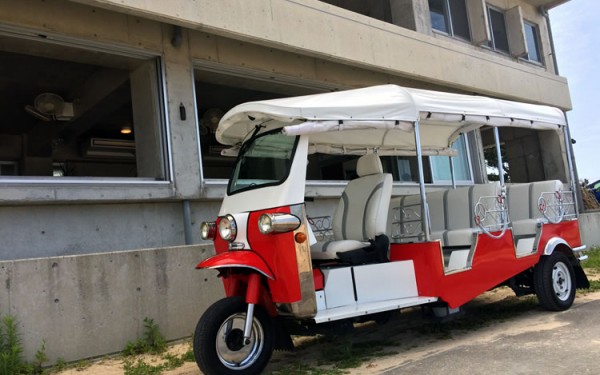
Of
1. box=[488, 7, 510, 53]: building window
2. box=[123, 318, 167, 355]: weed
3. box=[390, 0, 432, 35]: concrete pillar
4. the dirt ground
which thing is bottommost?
the dirt ground

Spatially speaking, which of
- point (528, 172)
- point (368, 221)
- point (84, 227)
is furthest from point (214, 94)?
point (528, 172)

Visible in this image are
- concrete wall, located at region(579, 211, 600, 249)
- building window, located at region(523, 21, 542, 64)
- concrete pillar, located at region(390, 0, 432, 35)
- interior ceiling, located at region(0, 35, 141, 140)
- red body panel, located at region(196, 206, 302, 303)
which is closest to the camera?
red body panel, located at region(196, 206, 302, 303)

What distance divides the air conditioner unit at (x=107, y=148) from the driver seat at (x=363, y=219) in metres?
8.80

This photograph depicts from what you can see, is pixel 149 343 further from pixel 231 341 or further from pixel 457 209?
pixel 457 209

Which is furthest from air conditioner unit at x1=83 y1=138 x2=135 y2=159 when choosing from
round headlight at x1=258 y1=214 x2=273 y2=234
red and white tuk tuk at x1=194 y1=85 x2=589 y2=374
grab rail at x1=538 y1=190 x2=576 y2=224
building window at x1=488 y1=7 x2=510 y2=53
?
building window at x1=488 y1=7 x2=510 y2=53

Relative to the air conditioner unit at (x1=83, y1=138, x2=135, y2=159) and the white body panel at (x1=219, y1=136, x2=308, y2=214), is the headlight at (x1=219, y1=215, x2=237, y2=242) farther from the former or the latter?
the air conditioner unit at (x1=83, y1=138, x2=135, y2=159)

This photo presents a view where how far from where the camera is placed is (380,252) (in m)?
4.79

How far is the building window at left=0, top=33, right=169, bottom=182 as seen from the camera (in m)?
6.79

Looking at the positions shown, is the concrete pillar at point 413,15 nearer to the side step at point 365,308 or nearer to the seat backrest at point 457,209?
the seat backrest at point 457,209

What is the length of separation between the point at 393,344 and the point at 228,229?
208 cm

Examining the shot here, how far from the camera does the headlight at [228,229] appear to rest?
13.6ft

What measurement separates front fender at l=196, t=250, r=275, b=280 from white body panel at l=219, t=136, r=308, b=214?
16.6 inches

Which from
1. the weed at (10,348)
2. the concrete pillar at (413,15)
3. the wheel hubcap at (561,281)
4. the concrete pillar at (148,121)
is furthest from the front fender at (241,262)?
the concrete pillar at (413,15)

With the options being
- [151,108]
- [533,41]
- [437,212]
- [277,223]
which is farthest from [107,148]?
[533,41]
